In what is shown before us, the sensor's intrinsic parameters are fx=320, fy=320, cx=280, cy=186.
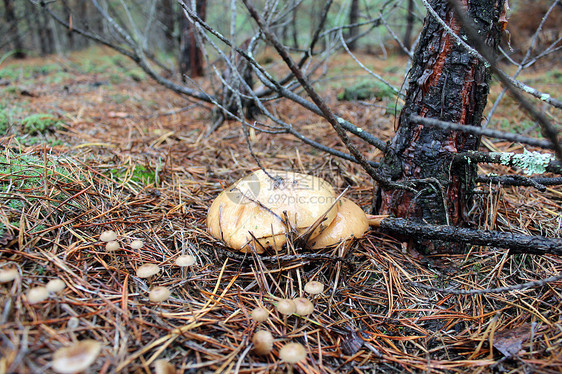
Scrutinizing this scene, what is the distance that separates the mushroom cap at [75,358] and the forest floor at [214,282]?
127mm

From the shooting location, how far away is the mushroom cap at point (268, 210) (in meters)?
1.77

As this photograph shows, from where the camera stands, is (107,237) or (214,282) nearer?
(107,237)

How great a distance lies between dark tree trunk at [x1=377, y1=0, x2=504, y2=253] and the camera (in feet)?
5.65

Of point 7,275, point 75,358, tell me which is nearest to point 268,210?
point 75,358

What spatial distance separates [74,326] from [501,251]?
2.32 metres

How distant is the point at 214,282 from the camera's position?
69.4 inches

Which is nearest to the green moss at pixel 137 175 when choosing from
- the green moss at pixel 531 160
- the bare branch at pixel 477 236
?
the bare branch at pixel 477 236

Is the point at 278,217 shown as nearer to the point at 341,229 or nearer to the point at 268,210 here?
the point at 268,210

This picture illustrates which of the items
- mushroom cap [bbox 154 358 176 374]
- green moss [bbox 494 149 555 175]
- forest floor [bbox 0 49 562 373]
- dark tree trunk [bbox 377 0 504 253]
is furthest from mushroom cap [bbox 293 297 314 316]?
green moss [bbox 494 149 555 175]

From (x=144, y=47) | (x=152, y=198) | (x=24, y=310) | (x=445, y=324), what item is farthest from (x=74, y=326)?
(x=144, y=47)

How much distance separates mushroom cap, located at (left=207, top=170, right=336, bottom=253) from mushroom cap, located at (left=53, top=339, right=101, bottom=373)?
2.81 feet

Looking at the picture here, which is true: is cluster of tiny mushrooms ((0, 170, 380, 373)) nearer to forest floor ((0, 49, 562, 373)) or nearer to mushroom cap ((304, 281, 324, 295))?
mushroom cap ((304, 281, 324, 295))

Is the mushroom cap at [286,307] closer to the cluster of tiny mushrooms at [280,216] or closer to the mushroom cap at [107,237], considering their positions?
the cluster of tiny mushrooms at [280,216]

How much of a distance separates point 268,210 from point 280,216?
0.08 metres
